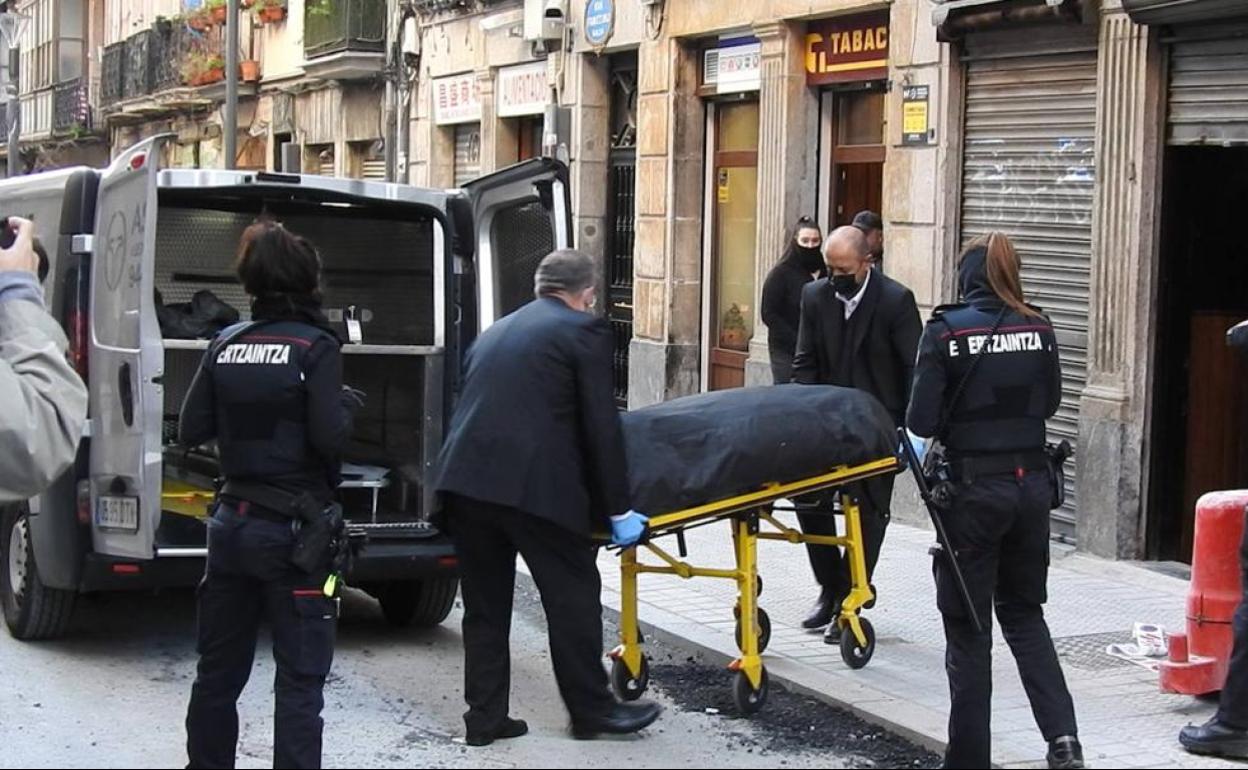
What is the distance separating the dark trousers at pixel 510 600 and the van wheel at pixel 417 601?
2048 mm

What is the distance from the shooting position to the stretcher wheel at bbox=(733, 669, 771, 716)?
7227mm

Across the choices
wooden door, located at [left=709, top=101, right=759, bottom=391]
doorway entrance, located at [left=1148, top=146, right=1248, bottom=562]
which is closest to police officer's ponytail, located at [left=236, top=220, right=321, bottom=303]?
doorway entrance, located at [left=1148, top=146, right=1248, bottom=562]

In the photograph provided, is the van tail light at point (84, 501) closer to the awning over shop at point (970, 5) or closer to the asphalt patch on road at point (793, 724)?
the asphalt patch on road at point (793, 724)

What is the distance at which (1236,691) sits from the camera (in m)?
6.45

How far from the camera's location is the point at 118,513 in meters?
7.75

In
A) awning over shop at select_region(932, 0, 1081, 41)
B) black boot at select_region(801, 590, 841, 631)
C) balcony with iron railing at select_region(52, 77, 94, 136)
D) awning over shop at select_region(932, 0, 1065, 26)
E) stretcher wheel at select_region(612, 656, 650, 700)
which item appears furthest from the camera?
balcony with iron railing at select_region(52, 77, 94, 136)

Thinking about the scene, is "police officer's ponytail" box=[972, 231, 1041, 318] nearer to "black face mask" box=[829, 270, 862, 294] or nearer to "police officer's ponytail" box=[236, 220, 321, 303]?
"black face mask" box=[829, 270, 862, 294]

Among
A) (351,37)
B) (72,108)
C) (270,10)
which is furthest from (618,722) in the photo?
(72,108)

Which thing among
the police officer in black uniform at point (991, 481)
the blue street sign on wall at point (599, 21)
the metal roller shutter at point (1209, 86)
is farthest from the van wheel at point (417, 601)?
the blue street sign on wall at point (599, 21)

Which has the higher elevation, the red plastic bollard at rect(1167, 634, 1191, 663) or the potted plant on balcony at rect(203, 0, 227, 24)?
the potted plant on balcony at rect(203, 0, 227, 24)

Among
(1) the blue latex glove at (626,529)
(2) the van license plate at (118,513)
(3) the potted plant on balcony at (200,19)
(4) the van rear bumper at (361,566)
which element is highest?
(3) the potted plant on balcony at (200,19)

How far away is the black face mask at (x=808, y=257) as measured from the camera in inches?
391

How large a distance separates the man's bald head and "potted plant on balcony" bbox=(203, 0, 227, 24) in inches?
962

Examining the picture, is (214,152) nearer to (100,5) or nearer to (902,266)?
(100,5)
